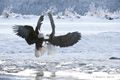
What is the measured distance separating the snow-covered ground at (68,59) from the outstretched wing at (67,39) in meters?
0.80

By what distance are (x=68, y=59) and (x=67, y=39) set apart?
14.5 feet

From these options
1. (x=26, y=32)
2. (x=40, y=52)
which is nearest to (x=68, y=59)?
(x=40, y=52)

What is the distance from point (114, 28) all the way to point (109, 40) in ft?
16.9

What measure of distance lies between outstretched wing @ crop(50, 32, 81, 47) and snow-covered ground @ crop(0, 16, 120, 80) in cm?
80

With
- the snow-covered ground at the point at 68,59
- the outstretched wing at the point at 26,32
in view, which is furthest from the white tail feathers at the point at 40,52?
the snow-covered ground at the point at 68,59

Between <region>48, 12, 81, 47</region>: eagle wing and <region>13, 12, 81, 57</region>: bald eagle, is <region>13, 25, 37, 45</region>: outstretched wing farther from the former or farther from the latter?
<region>48, 12, 81, 47</region>: eagle wing

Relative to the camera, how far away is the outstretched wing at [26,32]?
9602mm

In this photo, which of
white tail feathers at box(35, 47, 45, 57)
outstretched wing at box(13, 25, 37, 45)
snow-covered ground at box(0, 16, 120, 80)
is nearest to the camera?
outstretched wing at box(13, 25, 37, 45)

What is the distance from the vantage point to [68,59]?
14.2 m

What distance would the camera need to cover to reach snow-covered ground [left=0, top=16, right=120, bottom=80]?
9.93 meters

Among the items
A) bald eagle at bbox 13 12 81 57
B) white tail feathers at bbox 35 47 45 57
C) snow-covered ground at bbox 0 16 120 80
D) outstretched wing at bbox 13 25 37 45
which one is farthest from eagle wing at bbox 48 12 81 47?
snow-covered ground at bbox 0 16 120 80

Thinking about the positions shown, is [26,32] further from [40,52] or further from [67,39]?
[67,39]

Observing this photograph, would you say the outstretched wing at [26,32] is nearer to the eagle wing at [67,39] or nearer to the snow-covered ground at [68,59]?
the eagle wing at [67,39]

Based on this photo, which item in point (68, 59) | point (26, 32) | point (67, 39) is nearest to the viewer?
point (26, 32)
